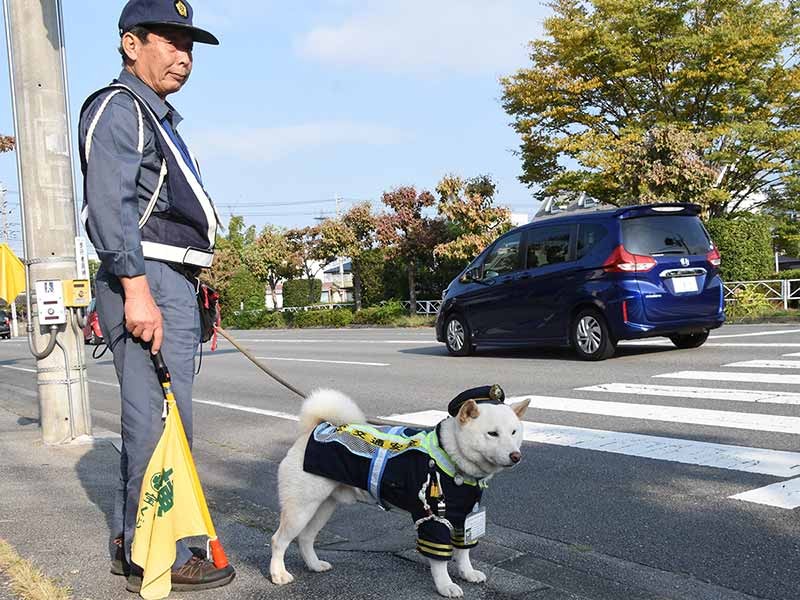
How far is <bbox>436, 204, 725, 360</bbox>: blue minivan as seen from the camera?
33.6ft

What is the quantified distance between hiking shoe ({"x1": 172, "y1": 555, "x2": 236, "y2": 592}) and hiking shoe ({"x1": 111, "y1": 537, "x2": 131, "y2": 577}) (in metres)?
0.27

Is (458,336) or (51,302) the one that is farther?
(458,336)

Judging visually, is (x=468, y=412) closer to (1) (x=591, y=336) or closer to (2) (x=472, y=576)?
(2) (x=472, y=576)

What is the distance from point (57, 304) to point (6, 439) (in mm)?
1424

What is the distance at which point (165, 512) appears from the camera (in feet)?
10.3

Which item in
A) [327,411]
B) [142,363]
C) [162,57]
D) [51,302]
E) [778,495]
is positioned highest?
[162,57]

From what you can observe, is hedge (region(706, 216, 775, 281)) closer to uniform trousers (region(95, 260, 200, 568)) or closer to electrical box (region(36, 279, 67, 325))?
electrical box (region(36, 279, 67, 325))

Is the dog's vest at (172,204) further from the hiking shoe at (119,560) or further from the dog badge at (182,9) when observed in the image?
the hiking shoe at (119,560)

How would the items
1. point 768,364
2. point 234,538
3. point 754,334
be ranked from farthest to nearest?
1. point 754,334
2. point 768,364
3. point 234,538

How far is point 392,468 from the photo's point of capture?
3.33 metres

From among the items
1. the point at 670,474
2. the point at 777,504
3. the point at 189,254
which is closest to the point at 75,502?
the point at 189,254

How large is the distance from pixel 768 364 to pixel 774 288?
1435 centimetres

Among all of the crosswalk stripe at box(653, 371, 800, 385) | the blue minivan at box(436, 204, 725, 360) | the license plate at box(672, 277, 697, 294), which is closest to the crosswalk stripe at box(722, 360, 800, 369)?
the crosswalk stripe at box(653, 371, 800, 385)

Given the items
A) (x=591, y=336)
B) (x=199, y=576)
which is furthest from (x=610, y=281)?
(x=199, y=576)
